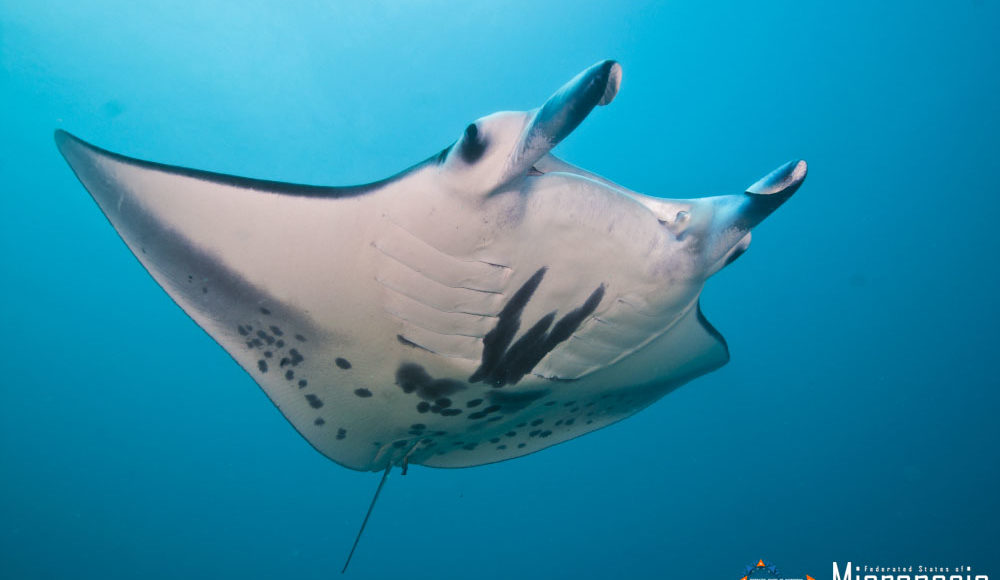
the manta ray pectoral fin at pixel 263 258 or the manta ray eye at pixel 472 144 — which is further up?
the manta ray eye at pixel 472 144

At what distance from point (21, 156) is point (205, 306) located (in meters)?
18.3

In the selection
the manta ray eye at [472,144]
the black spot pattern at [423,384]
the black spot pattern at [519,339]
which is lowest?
the black spot pattern at [423,384]

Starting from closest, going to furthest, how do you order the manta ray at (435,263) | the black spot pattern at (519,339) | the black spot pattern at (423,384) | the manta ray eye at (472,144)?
the manta ray eye at (472,144), the manta ray at (435,263), the black spot pattern at (519,339), the black spot pattern at (423,384)

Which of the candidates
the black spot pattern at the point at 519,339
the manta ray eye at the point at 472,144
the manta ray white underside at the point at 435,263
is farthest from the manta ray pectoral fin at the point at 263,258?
the black spot pattern at the point at 519,339

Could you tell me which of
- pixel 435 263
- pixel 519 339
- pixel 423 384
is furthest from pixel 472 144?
pixel 423 384

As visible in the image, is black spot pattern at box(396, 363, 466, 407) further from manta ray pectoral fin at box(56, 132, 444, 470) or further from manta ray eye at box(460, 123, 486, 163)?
manta ray eye at box(460, 123, 486, 163)

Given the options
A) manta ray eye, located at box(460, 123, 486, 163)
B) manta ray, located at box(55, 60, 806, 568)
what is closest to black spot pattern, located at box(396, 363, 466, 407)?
manta ray, located at box(55, 60, 806, 568)

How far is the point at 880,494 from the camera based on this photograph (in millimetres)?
16438

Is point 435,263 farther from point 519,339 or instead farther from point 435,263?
point 519,339

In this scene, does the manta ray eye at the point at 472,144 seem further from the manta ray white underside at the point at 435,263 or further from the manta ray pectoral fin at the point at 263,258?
the manta ray pectoral fin at the point at 263,258

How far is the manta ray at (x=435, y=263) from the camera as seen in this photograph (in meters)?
1.33

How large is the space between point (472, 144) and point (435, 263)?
390 millimetres

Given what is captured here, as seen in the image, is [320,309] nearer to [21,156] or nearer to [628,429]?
[628,429]

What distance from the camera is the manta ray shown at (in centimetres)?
133
